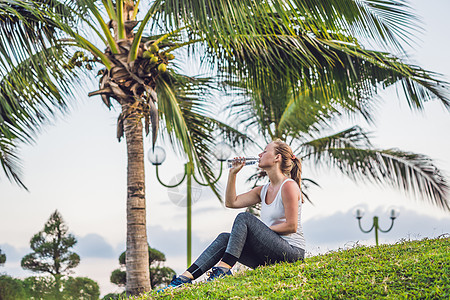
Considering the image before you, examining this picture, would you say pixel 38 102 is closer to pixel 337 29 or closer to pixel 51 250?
pixel 337 29

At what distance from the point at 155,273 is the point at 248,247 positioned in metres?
11.0

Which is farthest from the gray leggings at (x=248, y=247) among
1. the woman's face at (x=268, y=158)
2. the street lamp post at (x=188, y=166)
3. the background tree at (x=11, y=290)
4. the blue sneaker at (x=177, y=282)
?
the background tree at (x=11, y=290)

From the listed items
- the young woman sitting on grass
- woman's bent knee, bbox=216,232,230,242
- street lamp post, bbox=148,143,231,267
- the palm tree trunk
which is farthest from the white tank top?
street lamp post, bbox=148,143,231,267

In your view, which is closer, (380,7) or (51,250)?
(380,7)

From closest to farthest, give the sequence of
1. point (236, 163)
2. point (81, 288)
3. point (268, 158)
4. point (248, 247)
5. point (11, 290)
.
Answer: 1. point (248, 247)
2. point (268, 158)
3. point (236, 163)
4. point (11, 290)
5. point (81, 288)

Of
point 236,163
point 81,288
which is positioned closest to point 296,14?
point 236,163

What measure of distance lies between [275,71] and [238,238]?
5.35 m

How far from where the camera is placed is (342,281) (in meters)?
4.00

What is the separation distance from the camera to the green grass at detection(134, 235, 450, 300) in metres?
3.66

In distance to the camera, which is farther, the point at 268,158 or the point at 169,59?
the point at 169,59

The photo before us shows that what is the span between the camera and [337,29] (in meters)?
7.25

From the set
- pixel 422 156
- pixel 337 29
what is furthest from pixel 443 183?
pixel 337 29

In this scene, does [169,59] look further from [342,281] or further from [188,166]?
[342,281]

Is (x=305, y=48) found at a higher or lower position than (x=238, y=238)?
higher
